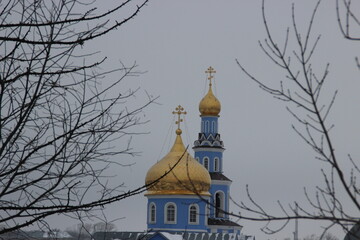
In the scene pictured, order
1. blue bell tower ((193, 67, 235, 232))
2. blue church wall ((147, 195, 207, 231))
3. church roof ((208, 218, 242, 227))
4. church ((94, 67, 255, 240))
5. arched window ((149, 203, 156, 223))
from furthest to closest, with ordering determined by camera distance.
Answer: blue bell tower ((193, 67, 235, 232)), church roof ((208, 218, 242, 227)), arched window ((149, 203, 156, 223)), blue church wall ((147, 195, 207, 231)), church ((94, 67, 255, 240))

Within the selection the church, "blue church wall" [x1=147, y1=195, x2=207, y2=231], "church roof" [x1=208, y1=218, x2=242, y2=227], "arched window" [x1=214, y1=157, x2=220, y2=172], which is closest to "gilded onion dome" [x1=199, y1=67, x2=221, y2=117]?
the church

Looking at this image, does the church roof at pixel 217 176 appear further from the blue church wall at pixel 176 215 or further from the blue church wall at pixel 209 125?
the blue church wall at pixel 176 215

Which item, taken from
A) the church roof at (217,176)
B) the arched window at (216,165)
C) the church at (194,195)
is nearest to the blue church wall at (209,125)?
the church at (194,195)

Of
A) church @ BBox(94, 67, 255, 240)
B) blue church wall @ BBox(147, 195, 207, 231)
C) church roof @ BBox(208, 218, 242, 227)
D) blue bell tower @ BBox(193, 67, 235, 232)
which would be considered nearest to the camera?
church @ BBox(94, 67, 255, 240)

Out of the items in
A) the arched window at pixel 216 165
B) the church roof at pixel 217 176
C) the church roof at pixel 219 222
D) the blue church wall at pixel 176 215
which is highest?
the arched window at pixel 216 165

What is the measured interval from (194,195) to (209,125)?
10.9 meters

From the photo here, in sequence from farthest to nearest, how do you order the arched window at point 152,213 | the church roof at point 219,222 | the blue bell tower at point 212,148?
the blue bell tower at point 212,148 → the church roof at point 219,222 → the arched window at point 152,213

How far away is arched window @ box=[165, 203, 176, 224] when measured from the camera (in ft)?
157

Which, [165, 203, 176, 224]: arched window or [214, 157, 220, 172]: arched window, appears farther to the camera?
[214, 157, 220, 172]: arched window

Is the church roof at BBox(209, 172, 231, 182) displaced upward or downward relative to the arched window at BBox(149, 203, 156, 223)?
upward

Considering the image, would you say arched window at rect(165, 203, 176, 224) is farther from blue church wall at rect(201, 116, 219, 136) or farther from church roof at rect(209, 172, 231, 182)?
blue church wall at rect(201, 116, 219, 136)

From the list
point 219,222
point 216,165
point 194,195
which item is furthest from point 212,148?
point 194,195

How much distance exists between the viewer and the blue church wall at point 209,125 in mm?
52469

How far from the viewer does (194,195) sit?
138ft
